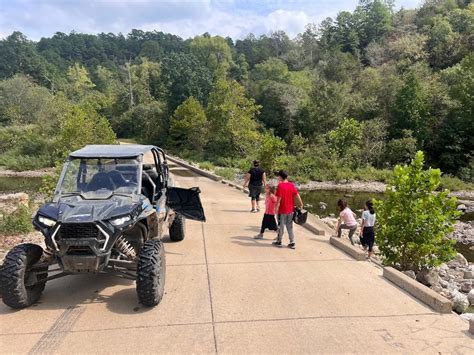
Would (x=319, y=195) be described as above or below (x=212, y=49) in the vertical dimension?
below

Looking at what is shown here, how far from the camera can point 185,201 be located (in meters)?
9.23

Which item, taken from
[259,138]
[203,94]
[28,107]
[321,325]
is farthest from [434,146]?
[28,107]

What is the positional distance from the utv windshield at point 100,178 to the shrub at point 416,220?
5.50 m

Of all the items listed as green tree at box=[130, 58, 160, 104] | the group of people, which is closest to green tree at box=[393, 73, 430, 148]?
the group of people

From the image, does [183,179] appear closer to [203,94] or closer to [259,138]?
[259,138]

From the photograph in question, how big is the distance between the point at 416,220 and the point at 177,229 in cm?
528

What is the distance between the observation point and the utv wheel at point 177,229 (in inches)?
391

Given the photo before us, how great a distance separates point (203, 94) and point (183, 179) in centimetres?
4105

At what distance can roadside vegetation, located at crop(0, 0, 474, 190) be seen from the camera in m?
38.8

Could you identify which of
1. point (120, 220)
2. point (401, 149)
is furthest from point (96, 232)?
point (401, 149)

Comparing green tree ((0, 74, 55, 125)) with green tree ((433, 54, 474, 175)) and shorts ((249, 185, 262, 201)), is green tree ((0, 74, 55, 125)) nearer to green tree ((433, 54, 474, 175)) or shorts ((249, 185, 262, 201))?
green tree ((433, 54, 474, 175))

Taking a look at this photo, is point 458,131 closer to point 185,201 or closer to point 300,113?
point 300,113

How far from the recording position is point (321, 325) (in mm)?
5633

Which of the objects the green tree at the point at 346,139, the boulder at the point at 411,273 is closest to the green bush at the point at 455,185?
the green tree at the point at 346,139
